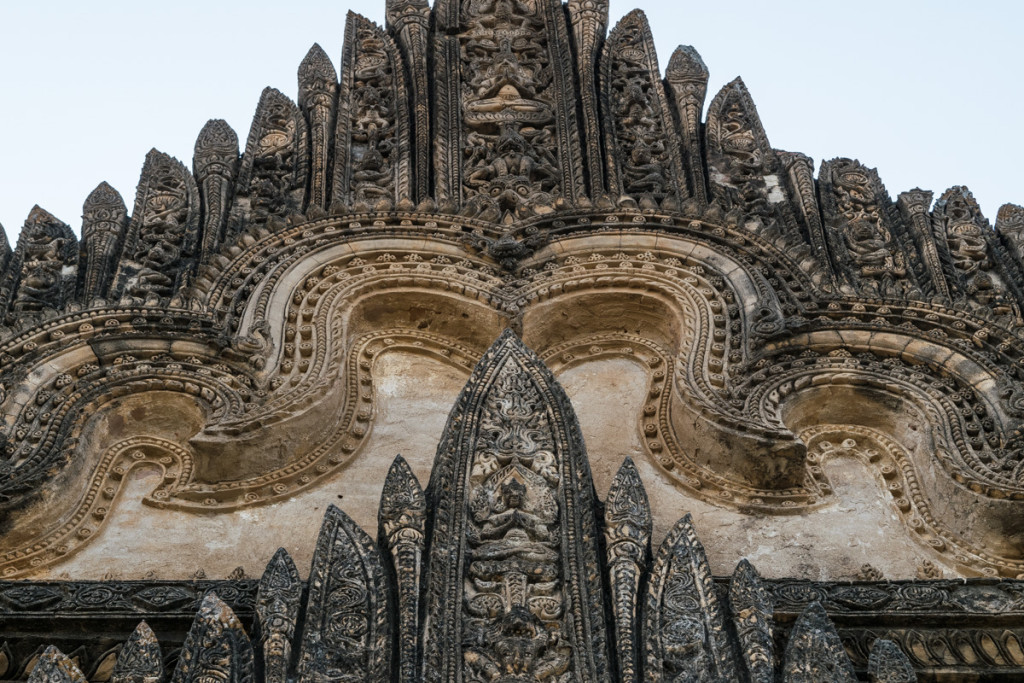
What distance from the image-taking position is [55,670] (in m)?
9.31

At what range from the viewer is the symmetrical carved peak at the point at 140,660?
9.40 m

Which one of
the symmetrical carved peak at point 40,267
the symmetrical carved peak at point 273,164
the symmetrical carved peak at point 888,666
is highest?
the symmetrical carved peak at point 273,164

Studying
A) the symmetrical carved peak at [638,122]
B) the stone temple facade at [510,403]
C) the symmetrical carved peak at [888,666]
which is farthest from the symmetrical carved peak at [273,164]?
the symmetrical carved peak at [888,666]

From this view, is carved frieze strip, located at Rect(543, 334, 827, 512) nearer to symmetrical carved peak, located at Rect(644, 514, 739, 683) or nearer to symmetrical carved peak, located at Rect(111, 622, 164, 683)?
symmetrical carved peak, located at Rect(644, 514, 739, 683)

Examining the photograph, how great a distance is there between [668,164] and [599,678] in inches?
270

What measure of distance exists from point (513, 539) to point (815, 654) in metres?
1.88

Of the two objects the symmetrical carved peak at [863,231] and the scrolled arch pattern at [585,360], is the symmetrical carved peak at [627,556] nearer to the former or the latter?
the scrolled arch pattern at [585,360]

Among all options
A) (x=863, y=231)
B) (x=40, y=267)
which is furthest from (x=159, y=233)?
(x=863, y=231)

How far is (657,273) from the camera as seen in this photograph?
531 inches

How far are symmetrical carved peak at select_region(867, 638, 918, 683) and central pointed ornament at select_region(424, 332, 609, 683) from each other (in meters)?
1.55

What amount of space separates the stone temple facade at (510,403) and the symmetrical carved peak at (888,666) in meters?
0.02

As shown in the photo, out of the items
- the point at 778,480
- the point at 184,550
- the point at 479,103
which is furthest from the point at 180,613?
the point at 479,103

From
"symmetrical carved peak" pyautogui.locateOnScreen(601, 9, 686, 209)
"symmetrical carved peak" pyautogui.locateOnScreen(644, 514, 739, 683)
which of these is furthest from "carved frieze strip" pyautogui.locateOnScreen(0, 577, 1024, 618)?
"symmetrical carved peak" pyautogui.locateOnScreen(601, 9, 686, 209)

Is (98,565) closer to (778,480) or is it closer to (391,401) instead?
(391,401)
